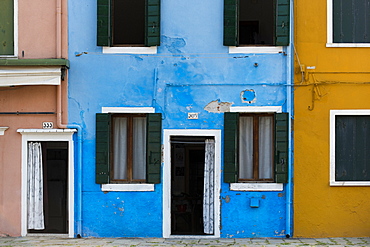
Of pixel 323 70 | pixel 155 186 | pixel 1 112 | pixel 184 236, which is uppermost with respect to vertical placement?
pixel 323 70

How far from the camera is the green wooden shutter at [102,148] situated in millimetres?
11203

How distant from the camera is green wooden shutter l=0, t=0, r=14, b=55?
37.6ft

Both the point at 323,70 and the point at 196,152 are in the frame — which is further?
the point at 196,152

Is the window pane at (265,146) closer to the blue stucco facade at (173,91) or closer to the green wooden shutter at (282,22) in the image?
the blue stucco facade at (173,91)

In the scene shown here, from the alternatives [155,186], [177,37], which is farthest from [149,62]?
[155,186]

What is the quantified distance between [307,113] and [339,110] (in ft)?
1.95

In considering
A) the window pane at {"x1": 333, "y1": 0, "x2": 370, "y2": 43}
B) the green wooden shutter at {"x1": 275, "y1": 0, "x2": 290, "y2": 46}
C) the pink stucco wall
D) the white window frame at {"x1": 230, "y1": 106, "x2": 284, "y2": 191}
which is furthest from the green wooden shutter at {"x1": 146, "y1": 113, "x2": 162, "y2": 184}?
the window pane at {"x1": 333, "y1": 0, "x2": 370, "y2": 43}

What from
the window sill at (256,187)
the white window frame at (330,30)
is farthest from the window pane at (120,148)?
the white window frame at (330,30)

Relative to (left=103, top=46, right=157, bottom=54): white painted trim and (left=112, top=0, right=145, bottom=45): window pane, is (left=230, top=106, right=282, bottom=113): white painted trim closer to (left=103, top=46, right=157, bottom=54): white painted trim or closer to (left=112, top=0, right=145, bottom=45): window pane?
(left=103, top=46, right=157, bottom=54): white painted trim

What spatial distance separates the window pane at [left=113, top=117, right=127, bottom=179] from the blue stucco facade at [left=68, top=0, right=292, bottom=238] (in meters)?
0.37

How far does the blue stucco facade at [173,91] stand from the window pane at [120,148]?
37 cm

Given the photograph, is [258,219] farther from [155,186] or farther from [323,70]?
[323,70]

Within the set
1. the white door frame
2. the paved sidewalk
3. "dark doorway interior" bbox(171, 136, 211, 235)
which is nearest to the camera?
the paved sidewalk

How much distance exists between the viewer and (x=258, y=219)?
11203 mm
